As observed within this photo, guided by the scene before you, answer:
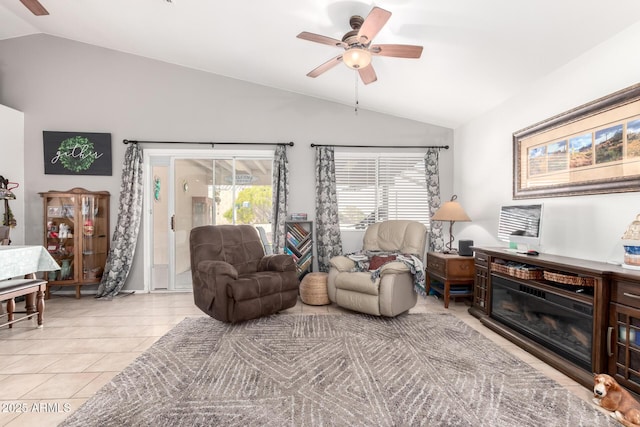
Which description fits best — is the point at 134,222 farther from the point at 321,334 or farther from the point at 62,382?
the point at 321,334

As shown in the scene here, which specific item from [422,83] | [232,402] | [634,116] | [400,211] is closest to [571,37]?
[634,116]

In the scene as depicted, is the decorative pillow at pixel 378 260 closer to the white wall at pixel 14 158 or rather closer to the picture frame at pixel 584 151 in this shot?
the picture frame at pixel 584 151

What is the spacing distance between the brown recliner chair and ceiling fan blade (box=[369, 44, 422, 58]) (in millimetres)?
2299

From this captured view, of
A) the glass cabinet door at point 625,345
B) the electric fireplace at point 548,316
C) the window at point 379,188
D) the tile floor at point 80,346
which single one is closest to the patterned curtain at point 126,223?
the tile floor at point 80,346

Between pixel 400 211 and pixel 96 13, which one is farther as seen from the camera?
Answer: pixel 400 211

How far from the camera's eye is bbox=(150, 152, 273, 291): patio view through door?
4.55 metres

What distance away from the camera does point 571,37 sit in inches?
90.6

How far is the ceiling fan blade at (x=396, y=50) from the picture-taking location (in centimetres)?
233

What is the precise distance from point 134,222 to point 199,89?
85.8 inches

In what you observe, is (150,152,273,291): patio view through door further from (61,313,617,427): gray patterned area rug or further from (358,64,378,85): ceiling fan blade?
(358,64,378,85): ceiling fan blade

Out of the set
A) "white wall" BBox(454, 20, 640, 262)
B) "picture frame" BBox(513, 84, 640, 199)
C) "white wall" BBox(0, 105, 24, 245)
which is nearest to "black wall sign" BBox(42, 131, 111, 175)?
"white wall" BBox(0, 105, 24, 245)

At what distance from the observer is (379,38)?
9.20 feet

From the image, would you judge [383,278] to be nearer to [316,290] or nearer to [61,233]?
[316,290]

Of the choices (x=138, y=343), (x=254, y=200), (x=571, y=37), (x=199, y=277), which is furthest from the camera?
(x=254, y=200)
